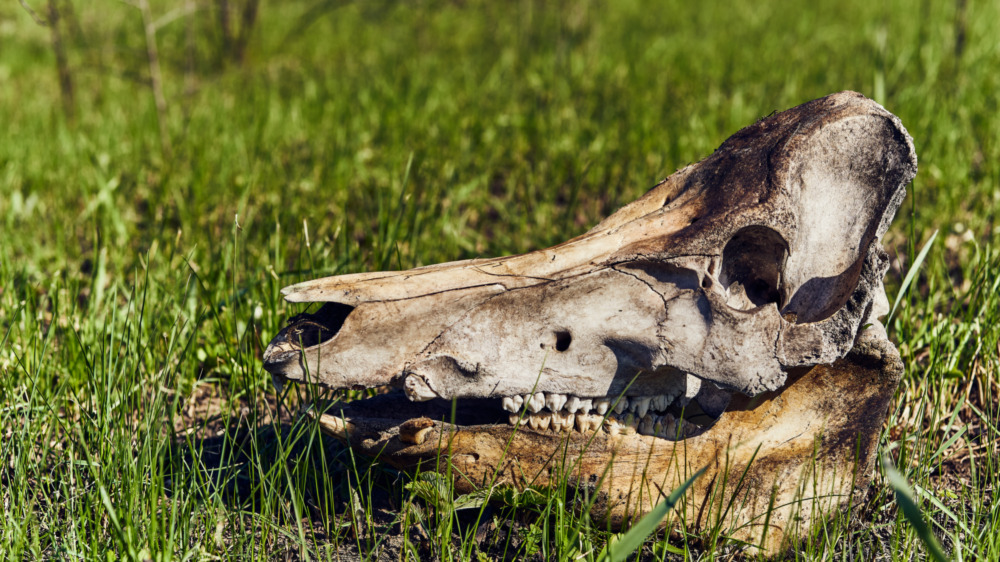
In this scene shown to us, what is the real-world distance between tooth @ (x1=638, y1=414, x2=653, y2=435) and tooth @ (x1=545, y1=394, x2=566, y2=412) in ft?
0.79

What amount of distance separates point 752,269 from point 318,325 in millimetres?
1085

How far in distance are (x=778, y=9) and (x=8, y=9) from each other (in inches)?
379

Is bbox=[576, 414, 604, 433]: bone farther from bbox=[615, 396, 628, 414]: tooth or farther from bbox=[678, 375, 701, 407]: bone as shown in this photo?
bbox=[678, 375, 701, 407]: bone

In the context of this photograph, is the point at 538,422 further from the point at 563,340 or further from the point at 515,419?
the point at 563,340

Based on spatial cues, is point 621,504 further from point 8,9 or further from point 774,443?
point 8,9

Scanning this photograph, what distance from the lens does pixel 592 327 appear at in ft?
5.59

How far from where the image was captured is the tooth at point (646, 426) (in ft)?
6.08

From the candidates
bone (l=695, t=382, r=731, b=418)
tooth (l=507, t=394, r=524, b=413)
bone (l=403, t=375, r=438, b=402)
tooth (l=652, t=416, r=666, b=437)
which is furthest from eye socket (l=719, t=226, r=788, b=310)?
bone (l=403, t=375, r=438, b=402)

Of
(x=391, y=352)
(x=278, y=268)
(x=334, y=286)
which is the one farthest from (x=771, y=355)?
(x=278, y=268)

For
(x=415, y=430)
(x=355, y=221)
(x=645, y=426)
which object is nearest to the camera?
(x=415, y=430)

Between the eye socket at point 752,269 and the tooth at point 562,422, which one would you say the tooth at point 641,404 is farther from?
the eye socket at point 752,269

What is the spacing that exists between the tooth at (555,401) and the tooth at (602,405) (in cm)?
9

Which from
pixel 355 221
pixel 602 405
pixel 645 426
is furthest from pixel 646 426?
pixel 355 221

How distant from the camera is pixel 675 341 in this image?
1686mm
